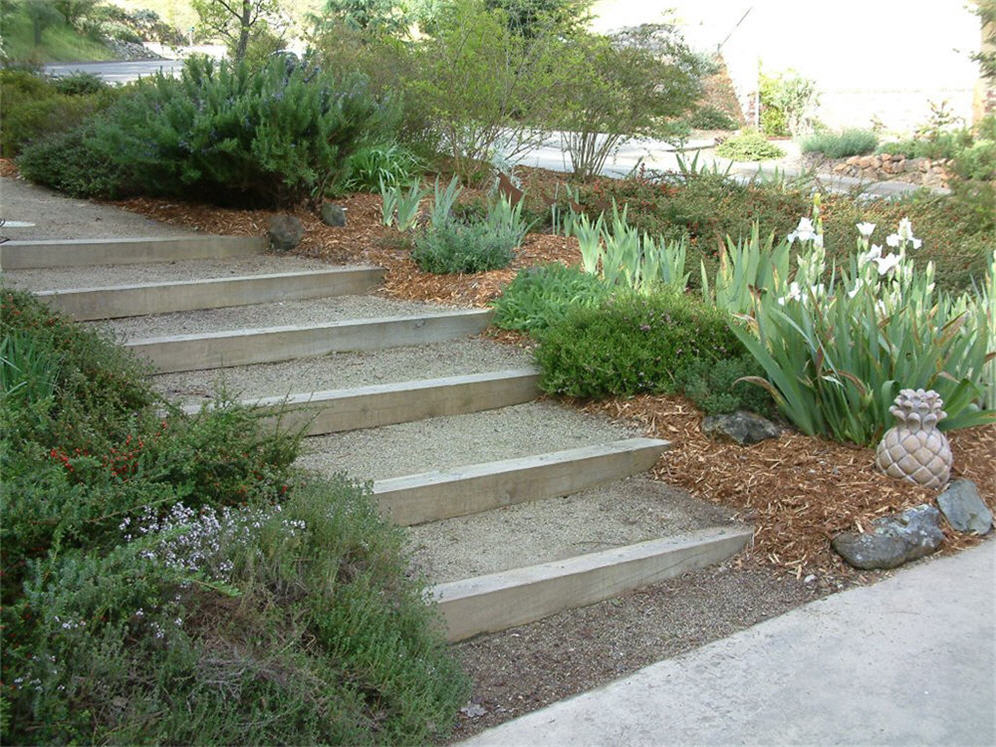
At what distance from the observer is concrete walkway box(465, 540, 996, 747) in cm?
312

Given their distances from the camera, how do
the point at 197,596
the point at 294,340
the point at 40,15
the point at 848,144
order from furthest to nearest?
the point at 40,15 → the point at 848,144 → the point at 294,340 → the point at 197,596

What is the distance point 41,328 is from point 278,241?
126 inches

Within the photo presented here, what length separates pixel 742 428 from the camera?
16.2ft

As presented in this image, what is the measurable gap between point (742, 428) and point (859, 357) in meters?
0.66

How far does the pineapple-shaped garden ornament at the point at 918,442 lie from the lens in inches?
176

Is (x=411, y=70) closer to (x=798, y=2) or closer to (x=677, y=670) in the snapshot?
(x=677, y=670)

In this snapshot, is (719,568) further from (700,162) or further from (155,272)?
(700,162)

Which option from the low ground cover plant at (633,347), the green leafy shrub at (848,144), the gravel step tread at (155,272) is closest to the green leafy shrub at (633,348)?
the low ground cover plant at (633,347)

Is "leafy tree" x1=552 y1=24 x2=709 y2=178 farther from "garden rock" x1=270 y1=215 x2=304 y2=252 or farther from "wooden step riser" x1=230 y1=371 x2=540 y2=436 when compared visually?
"wooden step riser" x1=230 y1=371 x2=540 y2=436

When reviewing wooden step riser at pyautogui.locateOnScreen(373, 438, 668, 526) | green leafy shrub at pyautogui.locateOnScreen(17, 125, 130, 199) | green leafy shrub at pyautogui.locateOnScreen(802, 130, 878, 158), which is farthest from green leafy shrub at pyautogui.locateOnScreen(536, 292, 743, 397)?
green leafy shrub at pyautogui.locateOnScreen(802, 130, 878, 158)

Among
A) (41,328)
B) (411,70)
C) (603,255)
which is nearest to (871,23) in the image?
(411,70)

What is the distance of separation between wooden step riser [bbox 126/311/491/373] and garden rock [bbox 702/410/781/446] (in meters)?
1.95

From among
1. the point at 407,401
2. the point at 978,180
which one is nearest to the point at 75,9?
the point at 978,180

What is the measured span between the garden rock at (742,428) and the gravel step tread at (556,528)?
44 cm
